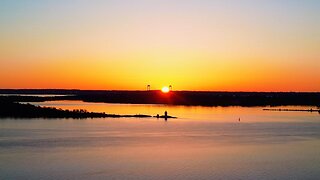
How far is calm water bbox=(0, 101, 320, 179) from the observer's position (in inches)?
1122

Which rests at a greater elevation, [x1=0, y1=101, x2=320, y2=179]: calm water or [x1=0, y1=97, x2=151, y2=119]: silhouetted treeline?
[x1=0, y1=97, x2=151, y2=119]: silhouetted treeline

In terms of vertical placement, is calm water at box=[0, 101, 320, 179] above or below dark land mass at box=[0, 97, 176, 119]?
below

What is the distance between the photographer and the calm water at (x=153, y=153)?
2850cm

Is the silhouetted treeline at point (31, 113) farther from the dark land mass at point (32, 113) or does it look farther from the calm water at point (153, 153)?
the calm water at point (153, 153)

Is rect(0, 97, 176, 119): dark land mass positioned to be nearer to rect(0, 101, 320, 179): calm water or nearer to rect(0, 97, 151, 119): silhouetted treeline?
rect(0, 97, 151, 119): silhouetted treeline

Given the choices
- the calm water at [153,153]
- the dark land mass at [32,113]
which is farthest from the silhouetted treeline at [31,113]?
the calm water at [153,153]

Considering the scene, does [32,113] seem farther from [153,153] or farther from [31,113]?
[153,153]

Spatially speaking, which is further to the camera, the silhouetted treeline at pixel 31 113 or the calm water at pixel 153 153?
the silhouetted treeline at pixel 31 113

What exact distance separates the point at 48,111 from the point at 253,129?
29.2 m

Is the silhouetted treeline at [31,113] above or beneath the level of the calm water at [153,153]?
→ above

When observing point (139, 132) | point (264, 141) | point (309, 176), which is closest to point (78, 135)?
Answer: point (139, 132)

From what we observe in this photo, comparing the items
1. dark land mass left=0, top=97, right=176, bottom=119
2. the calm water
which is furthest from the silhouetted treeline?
the calm water

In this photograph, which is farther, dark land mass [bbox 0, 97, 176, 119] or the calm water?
dark land mass [bbox 0, 97, 176, 119]

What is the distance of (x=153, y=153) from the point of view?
37.0m
